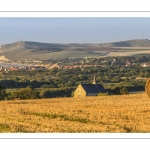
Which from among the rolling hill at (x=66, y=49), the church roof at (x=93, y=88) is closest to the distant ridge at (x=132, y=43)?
the rolling hill at (x=66, y=49)

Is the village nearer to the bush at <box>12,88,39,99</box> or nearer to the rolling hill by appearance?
the rolling hill

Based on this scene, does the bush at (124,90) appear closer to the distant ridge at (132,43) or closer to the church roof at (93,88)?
the church roof at (93,88)

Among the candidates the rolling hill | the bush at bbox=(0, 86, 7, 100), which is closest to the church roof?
the rolling hill

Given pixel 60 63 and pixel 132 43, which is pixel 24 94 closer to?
pixel 60 63

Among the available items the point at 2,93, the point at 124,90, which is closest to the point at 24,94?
the point at 2,93
